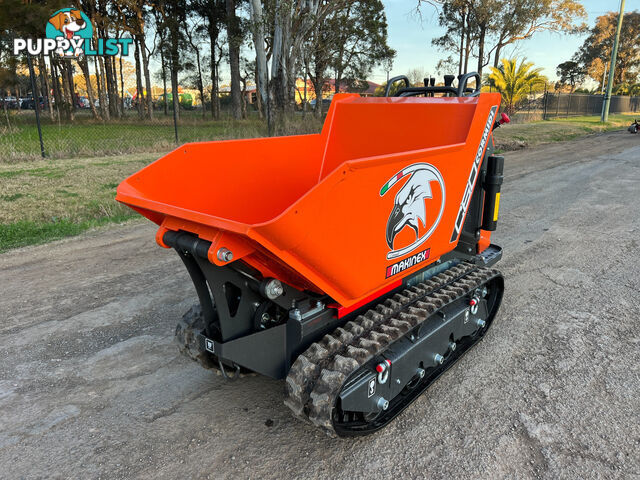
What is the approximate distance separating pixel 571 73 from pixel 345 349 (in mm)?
69070

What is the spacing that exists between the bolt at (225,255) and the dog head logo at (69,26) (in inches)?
639

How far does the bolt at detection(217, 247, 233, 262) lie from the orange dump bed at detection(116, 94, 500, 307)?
2 centimetres

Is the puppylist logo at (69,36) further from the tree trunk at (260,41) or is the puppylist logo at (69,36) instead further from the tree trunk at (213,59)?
the tree trunk at (213,59)

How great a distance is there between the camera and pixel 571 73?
59.4 metres

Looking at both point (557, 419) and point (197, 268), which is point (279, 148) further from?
point (557, 419)

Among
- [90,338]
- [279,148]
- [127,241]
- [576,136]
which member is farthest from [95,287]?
[576,136]

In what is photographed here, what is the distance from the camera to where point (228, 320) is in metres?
2.31

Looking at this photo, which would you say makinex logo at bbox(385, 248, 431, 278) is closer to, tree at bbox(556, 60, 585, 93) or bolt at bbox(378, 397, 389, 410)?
bolt at bbox(378, 397, 389, 410)

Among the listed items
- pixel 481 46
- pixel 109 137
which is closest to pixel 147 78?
pixel 109 137

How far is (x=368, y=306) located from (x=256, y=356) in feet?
2.51

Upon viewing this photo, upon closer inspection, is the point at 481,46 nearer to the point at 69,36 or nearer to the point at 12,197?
the point at 69,36

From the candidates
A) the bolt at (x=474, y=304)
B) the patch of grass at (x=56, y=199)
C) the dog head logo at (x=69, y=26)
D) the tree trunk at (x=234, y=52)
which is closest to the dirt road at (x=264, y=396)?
the bolt at (x=474, y=304)

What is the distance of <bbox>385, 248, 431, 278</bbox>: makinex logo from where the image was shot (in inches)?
97.0

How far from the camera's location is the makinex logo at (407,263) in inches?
97.0
